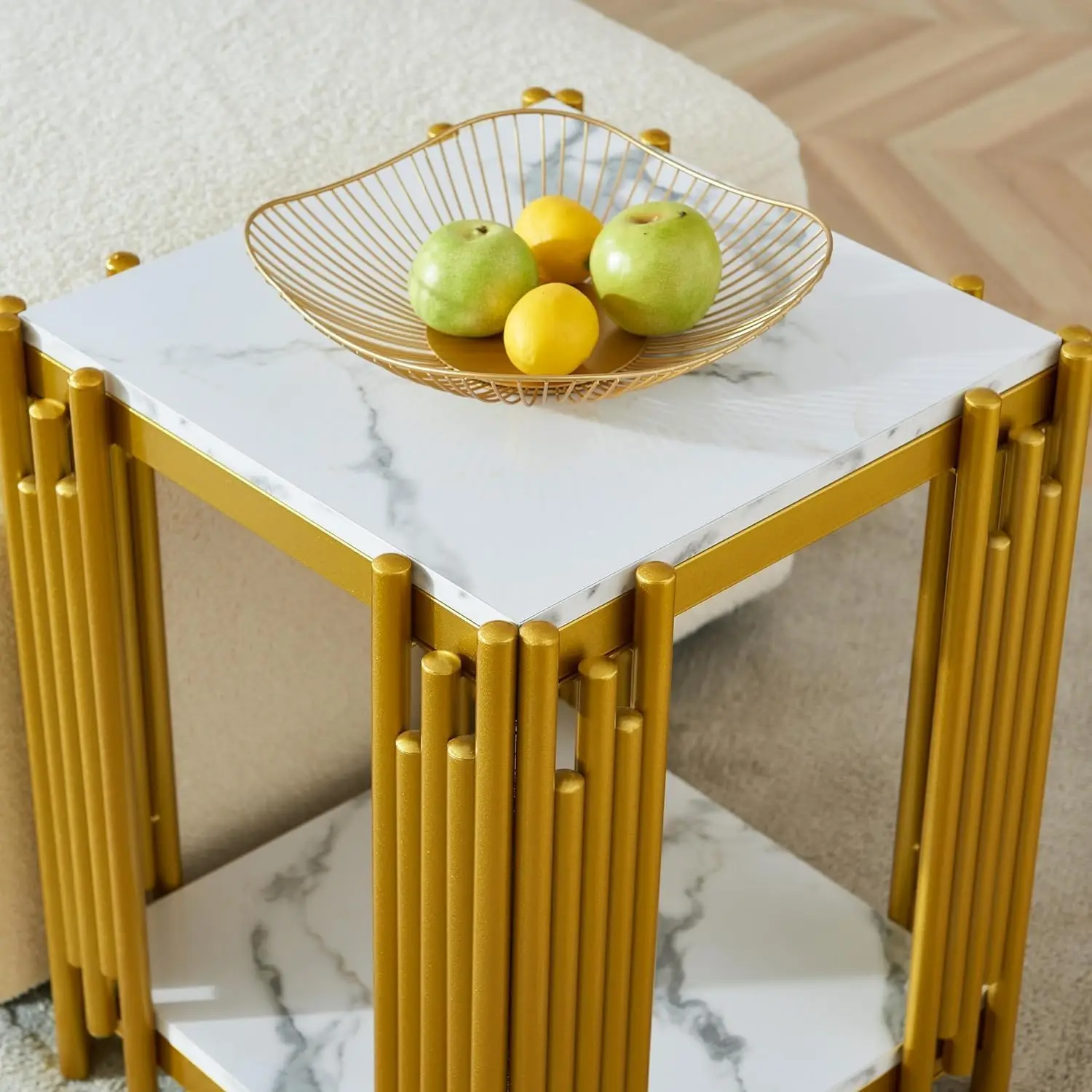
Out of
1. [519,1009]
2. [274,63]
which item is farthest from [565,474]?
[274,63]

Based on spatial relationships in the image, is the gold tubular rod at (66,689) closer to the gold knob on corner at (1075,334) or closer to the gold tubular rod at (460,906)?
the gold knob on corner at (1075,334)

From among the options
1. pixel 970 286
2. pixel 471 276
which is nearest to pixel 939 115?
pixel 970 286

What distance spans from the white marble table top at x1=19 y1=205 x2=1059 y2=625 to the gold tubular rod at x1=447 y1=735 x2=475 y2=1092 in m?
0.08

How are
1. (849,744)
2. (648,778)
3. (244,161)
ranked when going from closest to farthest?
(648,778) < (244,161) < (849,744)

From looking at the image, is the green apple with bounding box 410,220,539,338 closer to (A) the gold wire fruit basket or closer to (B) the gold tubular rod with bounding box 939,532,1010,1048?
(A) the gold wire fruit basket

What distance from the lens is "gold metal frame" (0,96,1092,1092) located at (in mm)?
949

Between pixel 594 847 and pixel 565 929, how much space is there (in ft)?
0.17

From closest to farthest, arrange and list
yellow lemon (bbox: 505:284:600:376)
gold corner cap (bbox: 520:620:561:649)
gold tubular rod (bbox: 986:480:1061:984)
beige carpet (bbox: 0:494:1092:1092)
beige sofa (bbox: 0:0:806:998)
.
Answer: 1. gold corner cap (bbox: 520:620:561:649)
2. yellow lemon (bbox: 505:284:600:376)
3. gold tubular rod (bbox: 986:480:1061:984)
4. beige sofa (bbox: 0:0:806:998)
5. beige carpet (bbox: 0:494:1092:1092)

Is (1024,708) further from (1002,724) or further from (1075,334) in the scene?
(1075,334)

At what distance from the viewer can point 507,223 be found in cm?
127

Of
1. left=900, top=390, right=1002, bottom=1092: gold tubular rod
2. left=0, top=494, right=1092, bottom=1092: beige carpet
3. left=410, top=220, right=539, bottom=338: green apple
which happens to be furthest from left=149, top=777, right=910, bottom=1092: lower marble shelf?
left=410, top=220, right=539, bottom=338: green apple

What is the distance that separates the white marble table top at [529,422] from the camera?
96cm

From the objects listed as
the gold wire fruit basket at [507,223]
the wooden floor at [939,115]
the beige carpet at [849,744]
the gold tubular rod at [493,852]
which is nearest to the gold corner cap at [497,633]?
the gold tubular rod at [493,852]

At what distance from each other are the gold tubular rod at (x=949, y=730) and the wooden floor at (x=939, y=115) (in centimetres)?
134
